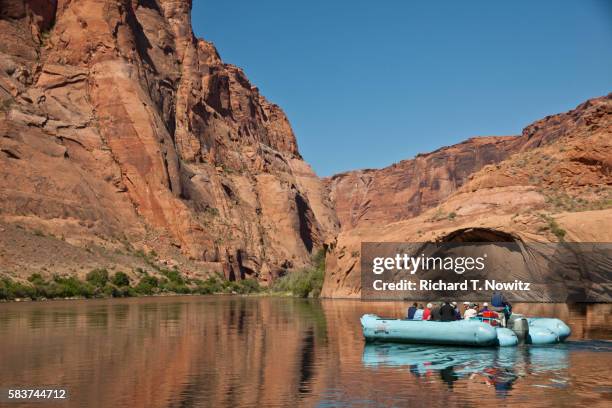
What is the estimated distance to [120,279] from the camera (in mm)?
86562

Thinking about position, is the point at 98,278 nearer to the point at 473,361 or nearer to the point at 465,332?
the point at 465,332

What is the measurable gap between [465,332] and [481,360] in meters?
2.68

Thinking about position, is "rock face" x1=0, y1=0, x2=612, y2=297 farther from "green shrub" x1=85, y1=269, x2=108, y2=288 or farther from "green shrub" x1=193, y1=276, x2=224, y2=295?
"green shrub" x1=193, y1=276, x2=224, y2=295

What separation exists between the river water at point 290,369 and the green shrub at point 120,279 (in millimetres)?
52531

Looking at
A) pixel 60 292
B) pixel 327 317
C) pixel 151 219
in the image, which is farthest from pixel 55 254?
pixel 327 317

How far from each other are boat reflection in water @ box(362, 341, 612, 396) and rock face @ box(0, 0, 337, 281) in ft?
202

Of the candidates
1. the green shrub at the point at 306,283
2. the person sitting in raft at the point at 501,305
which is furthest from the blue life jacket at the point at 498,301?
the green shrub at the point at 306,283

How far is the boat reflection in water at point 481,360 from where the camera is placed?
63.4ft

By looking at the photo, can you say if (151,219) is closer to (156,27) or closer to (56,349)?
(156,27)

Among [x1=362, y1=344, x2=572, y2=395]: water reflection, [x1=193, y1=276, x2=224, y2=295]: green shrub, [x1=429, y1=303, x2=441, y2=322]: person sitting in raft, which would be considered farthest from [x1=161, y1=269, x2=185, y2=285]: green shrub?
[x1=362, y1=344, x2=572, y2=395]: water reflection

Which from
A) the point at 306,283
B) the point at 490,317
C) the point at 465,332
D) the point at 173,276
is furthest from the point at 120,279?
the point at 465,332

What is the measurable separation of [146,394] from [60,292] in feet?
205

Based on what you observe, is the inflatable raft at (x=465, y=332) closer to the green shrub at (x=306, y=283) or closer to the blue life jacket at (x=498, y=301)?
the blue life jacket at (x=498, y=301)

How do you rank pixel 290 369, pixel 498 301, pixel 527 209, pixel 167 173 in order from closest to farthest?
1. pixel 290 369
2. pixel 498 301
3. pixel 527 209
4. pixel 167 173
